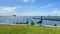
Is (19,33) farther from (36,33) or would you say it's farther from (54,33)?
(54,33)

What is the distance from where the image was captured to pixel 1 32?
12289mm

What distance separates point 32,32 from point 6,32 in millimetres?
2146

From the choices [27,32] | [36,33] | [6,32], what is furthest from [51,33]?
[6,32]

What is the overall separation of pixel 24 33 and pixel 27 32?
328 mm

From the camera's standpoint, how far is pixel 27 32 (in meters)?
12.1

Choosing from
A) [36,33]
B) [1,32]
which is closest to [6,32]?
[1,32]

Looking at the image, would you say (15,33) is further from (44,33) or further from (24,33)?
(44,33)

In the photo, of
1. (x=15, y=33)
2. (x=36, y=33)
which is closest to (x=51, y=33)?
(x=36, y=33)

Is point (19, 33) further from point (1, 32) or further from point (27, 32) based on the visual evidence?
point (1, 32)

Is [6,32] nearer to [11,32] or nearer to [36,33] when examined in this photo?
[11,32]

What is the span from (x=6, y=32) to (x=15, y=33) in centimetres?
87

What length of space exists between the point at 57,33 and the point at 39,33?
1.53 meters

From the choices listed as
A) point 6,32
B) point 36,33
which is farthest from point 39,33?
point 6,32

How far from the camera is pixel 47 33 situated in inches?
467
